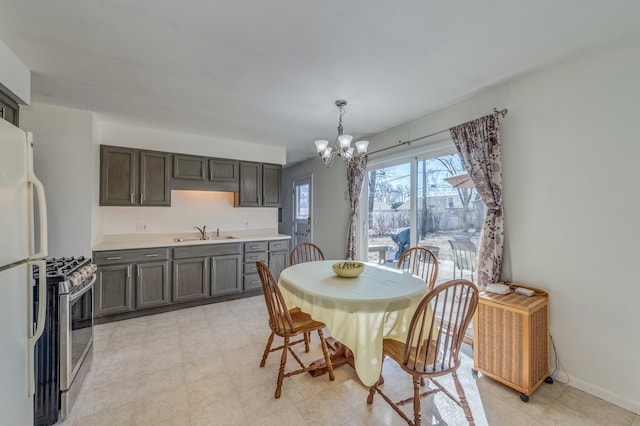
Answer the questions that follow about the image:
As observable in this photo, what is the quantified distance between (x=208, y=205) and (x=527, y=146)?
4254mm

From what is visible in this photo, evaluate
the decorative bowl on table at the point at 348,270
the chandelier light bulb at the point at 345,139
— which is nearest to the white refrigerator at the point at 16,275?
the decorative bowl on table at the point at 348,270

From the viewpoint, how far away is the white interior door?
569 cm

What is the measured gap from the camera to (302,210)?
6062mm

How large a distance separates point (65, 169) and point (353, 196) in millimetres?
3641

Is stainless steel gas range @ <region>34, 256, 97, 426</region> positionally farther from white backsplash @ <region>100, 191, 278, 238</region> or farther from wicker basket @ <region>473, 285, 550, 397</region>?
wicker basket @ <region>473, 285, 550, 397</region>

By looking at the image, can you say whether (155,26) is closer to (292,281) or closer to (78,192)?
(292,281)

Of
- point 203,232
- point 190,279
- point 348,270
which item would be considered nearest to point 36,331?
point 348,270

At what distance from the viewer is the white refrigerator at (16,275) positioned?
43.9 inches

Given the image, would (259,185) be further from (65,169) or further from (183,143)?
(65,169)

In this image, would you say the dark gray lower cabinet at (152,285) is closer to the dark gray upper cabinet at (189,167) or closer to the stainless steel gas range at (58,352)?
the dark gray upper cabinet at (189,167)

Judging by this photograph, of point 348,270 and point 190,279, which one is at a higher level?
point 348,270

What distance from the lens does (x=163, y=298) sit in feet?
11.6

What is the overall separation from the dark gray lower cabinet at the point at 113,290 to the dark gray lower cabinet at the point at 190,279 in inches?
20.4

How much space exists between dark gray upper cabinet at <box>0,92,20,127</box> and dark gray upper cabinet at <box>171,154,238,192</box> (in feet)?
5.70
